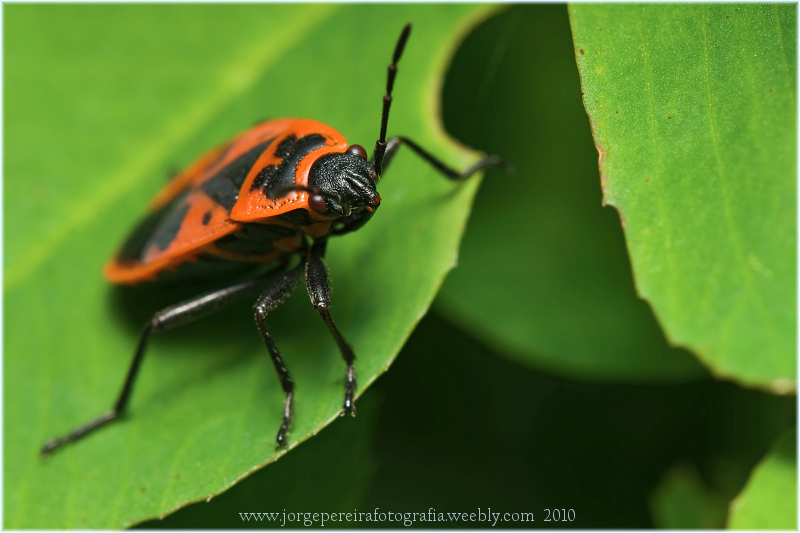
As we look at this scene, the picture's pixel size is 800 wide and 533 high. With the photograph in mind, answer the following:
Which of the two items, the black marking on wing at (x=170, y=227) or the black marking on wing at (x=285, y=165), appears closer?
the black marking on wing at (x=285, y=165)

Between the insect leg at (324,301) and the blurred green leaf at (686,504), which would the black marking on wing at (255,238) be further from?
the blurred green leaf at (686,504)

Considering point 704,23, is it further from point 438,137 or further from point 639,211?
point 438,137

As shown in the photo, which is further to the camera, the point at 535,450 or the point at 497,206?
the point at 497,206

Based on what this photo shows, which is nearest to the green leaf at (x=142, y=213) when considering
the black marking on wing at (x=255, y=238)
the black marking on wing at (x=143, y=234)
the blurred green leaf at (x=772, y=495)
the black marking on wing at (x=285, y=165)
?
the black marking on wing at (x=143, y=234)

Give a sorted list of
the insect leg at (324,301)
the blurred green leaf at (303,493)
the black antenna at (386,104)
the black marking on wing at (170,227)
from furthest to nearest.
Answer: the black marking on wing at (170,227), the blurred green leaf at (303,493), the insect leg at (324,301), the black antenna at (386,104)

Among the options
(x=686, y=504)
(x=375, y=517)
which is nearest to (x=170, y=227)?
(x=375, y=517)

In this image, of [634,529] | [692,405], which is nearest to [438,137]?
[692,405]
